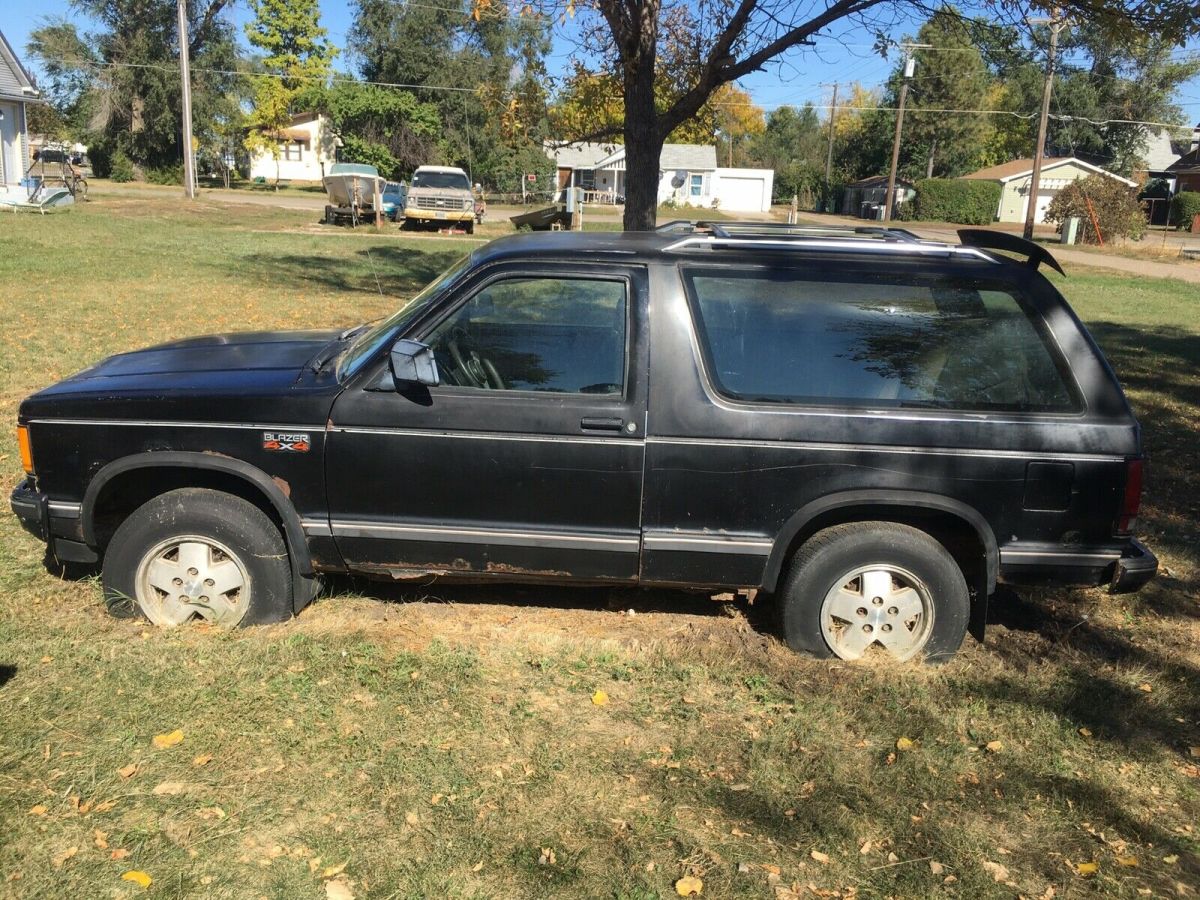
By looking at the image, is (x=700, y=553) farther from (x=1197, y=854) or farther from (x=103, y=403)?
(x=103, y=403)

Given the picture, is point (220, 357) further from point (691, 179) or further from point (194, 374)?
point (691, 179)

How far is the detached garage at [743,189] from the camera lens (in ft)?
212

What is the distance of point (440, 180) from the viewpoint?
3134cm

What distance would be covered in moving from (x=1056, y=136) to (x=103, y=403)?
81770mm

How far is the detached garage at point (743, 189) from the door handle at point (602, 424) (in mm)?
63376

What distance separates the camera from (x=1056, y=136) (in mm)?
73562

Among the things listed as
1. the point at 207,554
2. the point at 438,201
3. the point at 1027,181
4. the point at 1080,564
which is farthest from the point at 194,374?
the point at 1027,181

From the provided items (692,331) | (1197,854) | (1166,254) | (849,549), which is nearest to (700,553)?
(849,549)

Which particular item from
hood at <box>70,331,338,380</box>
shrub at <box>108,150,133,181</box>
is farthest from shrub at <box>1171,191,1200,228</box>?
hood at <box>70,331,338,380</box>

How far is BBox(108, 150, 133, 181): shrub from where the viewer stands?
167 feet

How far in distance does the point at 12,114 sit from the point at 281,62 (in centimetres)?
2942

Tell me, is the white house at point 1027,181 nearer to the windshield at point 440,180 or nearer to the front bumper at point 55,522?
the windshield at point 440,180

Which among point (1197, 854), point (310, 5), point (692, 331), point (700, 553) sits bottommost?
point (1197, 854)

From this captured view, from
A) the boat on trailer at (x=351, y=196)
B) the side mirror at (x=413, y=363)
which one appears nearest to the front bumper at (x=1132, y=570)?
the side mirror at (x=413, y=363)
